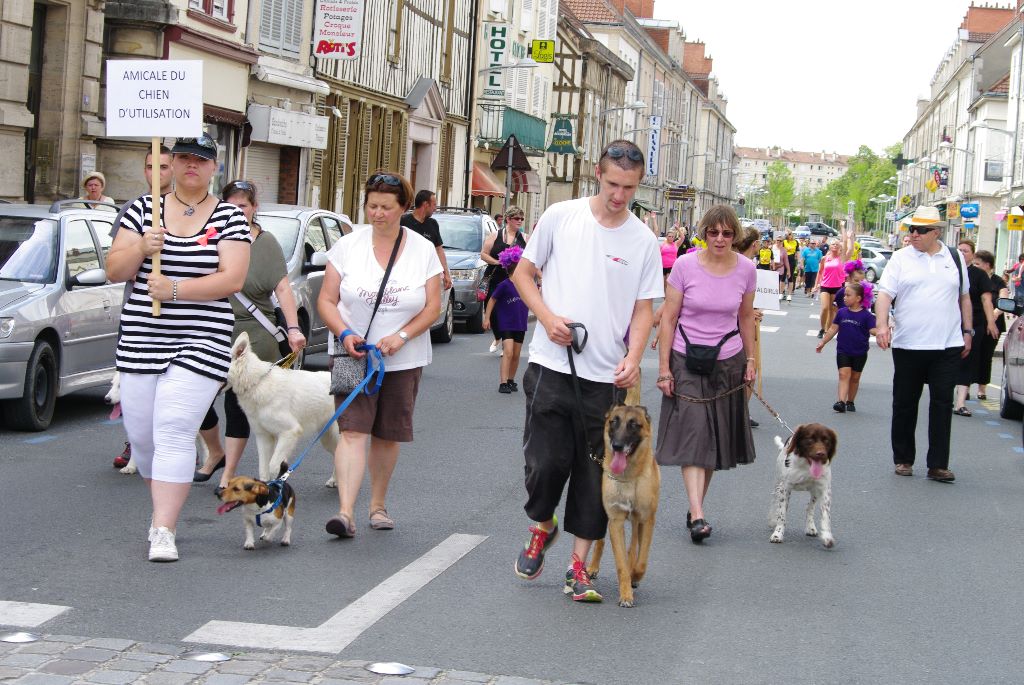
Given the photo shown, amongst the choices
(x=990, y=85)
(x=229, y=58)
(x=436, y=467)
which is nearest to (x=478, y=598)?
(x=436, y=467)

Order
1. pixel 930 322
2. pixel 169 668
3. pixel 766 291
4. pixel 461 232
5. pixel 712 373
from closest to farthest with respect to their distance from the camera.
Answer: pixel 169 668
pixel 712 373
pixel 930 322
pixel 766 291
pixel 461 232

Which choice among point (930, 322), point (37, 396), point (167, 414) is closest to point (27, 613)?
point (167, 414)

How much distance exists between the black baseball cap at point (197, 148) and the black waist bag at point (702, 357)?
295cm

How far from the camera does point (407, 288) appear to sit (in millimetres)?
7406

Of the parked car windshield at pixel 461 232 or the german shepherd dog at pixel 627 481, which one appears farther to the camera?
the parked car windshield at pixel 461 232

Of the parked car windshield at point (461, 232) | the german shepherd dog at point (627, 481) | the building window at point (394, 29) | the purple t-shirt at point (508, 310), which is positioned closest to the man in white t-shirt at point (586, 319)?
the german shepherd dog at point (627, 481)

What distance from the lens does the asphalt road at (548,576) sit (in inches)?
222

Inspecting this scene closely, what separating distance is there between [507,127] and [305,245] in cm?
3600

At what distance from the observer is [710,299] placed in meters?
8.07

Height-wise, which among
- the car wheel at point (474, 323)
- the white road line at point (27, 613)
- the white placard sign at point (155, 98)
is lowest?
the white road line at point (27, 613)

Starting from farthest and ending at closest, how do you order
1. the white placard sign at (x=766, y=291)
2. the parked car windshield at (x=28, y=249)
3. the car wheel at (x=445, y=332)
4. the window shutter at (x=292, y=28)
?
the window shutter at (x=292, y=28)
the car wheel at (x=445, y=332)
the white placard sign at (x=766, y=291)
the parked car windshield at (x=28, y=249)

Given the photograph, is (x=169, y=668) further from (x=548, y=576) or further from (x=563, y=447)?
(x=548, y=576)

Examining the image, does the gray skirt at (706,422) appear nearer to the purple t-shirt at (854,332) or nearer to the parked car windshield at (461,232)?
the purple t-shirt at (854,332)

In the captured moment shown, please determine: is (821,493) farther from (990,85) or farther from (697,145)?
(697,145)
